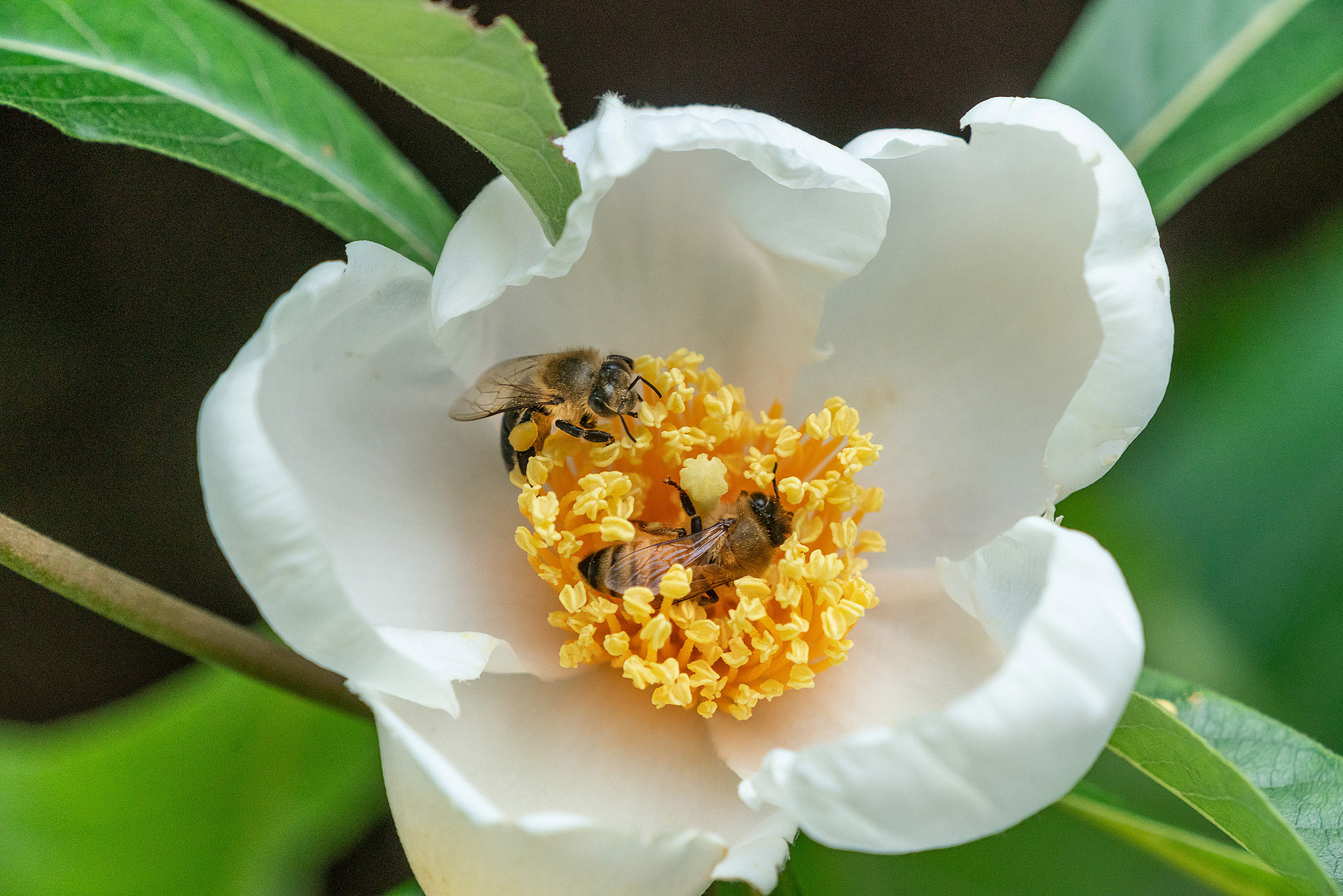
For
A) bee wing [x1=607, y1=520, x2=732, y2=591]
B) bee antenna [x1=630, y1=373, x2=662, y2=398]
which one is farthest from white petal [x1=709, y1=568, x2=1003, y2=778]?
bee antenna [x1=630, y1=373, x2=662, y2=398]

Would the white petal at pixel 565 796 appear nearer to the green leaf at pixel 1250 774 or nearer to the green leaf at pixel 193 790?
the green leaf at pixel 1250 774

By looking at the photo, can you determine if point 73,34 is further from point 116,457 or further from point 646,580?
point 116,457

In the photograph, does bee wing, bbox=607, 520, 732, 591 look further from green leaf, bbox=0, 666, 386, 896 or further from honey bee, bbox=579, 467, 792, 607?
green leaf, bbox=0, 666, 386, 896

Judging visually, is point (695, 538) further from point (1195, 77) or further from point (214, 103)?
point (1195, 77)

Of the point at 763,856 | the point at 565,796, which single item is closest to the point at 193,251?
the point at 565,796

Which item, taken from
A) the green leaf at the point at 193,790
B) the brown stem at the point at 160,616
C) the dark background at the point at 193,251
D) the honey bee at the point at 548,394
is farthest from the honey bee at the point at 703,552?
the dark background at the point at 193,251

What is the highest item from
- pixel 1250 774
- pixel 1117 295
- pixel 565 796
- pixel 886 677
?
pixel 1117 295
